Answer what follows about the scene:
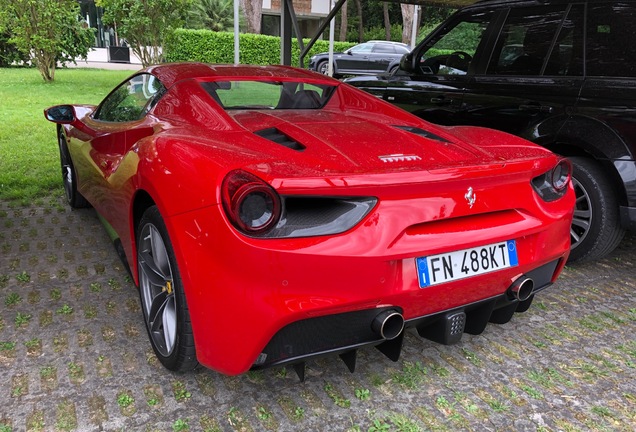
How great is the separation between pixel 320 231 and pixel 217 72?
164cm

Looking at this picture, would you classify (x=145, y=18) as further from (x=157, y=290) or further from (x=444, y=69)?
(x=157, y=290)

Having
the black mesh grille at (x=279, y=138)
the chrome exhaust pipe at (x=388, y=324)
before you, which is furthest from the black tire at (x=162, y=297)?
the chrome exhaust pipe at (x=388, y=324)

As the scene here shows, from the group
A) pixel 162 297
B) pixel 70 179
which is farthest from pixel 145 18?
pixel 162 297

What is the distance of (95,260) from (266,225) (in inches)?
92.9

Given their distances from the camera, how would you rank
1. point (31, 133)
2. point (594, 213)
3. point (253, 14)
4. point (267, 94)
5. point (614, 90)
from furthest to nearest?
1. point (253, 14)
2. point (31, 133)
3. point (594, 213)
4. point (614, 90)
5. point (267, 94)

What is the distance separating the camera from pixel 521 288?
2.21 m

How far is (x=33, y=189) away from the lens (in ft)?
16.9

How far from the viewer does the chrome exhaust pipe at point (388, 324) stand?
186 centimetres

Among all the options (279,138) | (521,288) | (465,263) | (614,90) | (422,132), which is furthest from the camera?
(614,90)

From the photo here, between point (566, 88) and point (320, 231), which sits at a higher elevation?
point (566, 88)

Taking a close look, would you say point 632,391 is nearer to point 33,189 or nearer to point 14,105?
point 33,189

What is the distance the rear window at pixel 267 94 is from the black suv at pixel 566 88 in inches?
64.1

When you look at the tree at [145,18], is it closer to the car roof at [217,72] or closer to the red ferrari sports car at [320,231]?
the car roof at [217,72]

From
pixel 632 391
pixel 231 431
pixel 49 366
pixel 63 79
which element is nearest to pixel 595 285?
pixel 632 391
